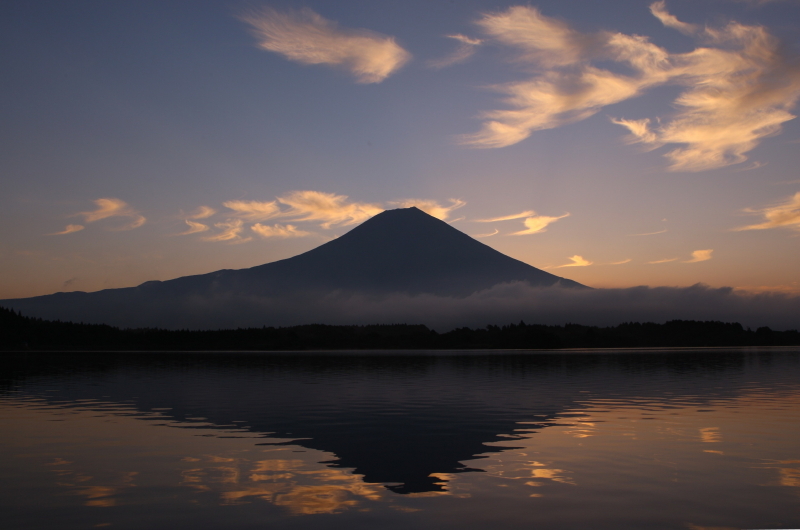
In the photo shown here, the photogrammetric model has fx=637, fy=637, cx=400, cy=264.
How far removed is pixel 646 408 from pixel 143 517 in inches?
939

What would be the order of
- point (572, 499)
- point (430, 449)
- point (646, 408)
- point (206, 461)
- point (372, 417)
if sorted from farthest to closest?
1. point (646, 408)
2. point (372, 417)
3. point (430, 449)
4. point (206, 461)
5. point (572, 499)

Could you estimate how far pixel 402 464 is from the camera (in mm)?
16438

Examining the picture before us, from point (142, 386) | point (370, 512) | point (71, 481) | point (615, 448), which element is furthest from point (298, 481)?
point (142, 386)

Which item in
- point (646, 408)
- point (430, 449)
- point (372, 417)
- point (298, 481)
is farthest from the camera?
point (646, 408)

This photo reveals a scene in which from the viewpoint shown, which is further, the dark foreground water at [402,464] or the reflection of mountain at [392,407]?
the reflection of mountain at [392,407]

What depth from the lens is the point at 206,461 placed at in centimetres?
1683

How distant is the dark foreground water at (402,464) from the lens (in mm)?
11789

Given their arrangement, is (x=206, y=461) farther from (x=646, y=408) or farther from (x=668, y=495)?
(x=646, y=408)

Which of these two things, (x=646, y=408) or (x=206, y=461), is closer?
(x=206, y=461)

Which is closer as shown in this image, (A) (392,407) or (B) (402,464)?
(B) (402,464)

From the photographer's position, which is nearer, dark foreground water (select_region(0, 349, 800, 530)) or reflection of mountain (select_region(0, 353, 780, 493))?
dark foreground water (select_region(0, 349, 800, 530))

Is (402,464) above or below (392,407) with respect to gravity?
above

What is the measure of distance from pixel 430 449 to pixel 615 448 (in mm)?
5414

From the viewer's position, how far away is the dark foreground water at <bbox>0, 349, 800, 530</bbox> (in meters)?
11.8
